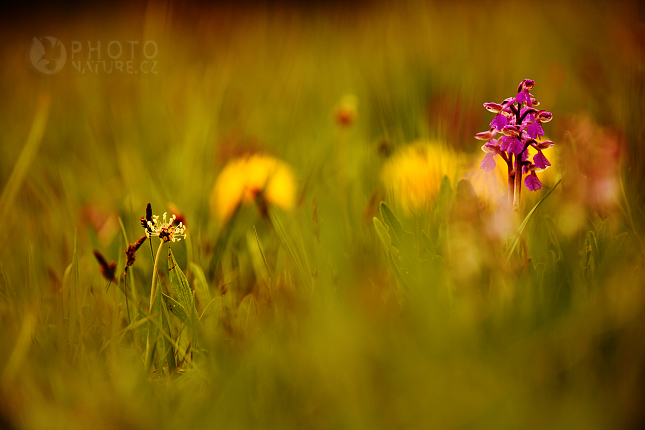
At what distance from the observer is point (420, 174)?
77cm

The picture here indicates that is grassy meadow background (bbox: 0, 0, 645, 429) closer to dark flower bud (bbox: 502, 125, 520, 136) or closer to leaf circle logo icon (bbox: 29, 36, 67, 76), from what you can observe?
dark flower bud (bbox: 502, 125, 520, 136)

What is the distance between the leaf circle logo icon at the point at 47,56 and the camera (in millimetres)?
1769

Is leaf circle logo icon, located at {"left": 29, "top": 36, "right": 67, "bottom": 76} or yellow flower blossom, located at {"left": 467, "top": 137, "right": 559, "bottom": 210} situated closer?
yellow flower blossom, located at {"left": 467, "top": 137, "right": 559, "bottom": 210}

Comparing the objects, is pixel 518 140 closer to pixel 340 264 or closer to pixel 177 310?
pixel 340 264

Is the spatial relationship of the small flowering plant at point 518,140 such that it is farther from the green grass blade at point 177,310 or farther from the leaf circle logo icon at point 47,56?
the leaf circle logo icon at point 47,56

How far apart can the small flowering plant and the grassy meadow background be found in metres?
0.04

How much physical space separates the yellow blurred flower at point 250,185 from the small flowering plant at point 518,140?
32 centimetres

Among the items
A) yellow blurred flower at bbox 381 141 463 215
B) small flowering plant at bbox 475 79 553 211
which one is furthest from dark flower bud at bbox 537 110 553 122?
yellow blurred flower at bbox 381 141 463 215

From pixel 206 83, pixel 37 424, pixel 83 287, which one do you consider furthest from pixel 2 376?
pixel 206 83

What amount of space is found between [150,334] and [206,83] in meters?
1.07

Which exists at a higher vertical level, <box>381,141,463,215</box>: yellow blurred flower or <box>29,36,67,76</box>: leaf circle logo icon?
<box>29,36,67,76</box>: leaf circle logo icon

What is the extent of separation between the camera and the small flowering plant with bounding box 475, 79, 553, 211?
62cm

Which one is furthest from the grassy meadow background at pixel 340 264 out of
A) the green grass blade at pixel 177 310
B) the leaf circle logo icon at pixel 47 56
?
the leaf circle logo icon at pixel 47 56

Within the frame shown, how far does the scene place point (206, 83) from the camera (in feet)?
4.74
